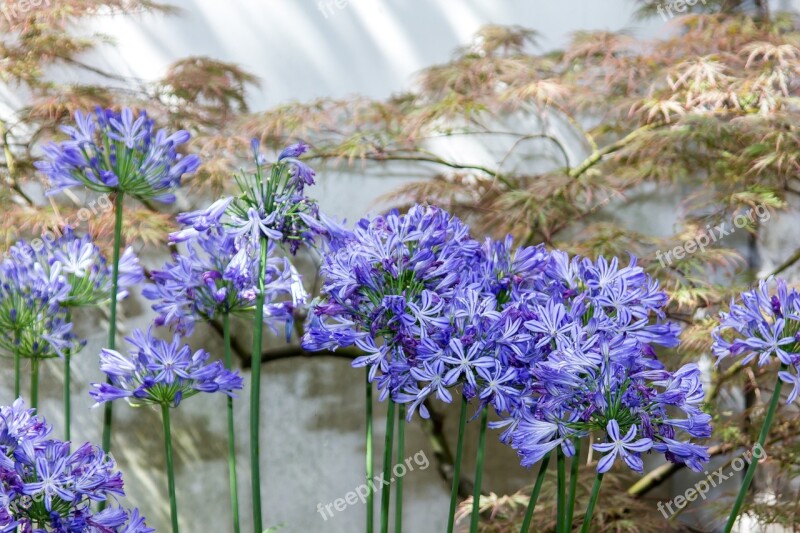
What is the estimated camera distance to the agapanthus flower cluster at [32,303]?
3.99ft

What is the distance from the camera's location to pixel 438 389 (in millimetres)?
810

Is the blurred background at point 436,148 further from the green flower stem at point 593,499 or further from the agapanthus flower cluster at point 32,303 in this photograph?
the green flower stem at point 593,499

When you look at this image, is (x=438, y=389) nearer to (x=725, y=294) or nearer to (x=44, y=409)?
(x=725, y=294)

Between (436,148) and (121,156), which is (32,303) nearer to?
(121,156)

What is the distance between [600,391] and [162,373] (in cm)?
45

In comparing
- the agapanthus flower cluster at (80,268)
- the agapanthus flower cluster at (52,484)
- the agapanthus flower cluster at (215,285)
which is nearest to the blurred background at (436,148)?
the agapanthus flower cluster at (80,268)

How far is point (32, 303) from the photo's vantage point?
4.00ft

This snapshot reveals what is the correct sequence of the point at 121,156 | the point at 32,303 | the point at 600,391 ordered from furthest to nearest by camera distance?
the point at 32,303 < the point at 121,156 < the point at 600,391

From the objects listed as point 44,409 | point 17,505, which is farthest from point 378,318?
point 44,409

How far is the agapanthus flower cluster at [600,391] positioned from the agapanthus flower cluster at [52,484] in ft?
1.26

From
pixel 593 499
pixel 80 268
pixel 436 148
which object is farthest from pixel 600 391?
pixel 436 148

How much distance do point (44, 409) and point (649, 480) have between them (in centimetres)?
163

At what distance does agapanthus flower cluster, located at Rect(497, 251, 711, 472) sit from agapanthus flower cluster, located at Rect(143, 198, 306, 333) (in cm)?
30

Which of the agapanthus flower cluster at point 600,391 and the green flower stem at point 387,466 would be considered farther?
the green flower stem at point 387,466
